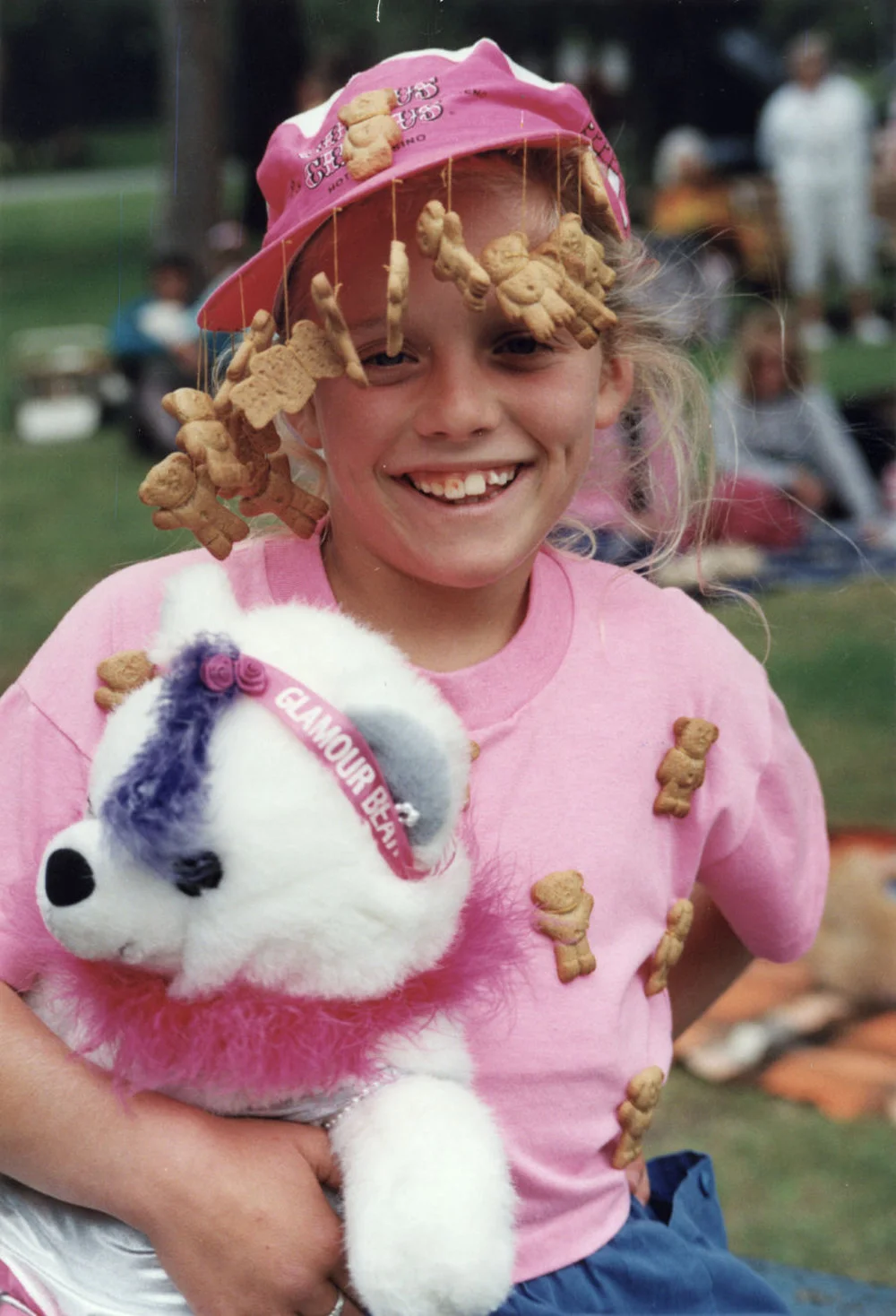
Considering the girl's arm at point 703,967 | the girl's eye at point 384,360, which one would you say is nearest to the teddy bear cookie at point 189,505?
the girl's eye at point 384,360

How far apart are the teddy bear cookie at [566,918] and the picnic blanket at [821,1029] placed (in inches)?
70.3

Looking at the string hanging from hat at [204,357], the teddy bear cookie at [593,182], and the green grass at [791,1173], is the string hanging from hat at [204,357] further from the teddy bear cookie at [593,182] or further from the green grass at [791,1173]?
the green grass at [791,1173]

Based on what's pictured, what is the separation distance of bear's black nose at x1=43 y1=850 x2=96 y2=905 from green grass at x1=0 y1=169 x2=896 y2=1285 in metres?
0.61

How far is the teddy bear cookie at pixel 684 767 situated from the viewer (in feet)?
5.12

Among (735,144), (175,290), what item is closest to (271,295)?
(175,290)

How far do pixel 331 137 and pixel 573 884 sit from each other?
72cm

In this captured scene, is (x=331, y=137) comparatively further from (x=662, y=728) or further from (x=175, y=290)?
(x=175, y=290)

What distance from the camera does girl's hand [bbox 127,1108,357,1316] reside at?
125 centimetres

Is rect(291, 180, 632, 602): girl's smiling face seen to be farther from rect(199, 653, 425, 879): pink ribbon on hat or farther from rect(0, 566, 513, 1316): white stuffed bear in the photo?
rect(199, 653, 425, 879): pink ribbon on hat

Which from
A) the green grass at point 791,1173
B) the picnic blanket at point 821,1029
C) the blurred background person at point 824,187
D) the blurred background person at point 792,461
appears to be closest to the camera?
the green grass at point 791,1173

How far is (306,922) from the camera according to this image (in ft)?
3.67

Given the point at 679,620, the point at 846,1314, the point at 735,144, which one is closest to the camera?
the point at 679,620

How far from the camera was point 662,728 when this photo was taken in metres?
1.59

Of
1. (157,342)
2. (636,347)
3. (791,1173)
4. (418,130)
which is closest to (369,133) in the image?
(418,130)
